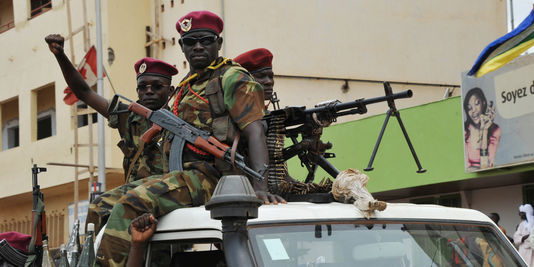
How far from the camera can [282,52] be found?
19734mm

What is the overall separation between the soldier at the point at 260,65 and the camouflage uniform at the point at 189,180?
0.81 metres

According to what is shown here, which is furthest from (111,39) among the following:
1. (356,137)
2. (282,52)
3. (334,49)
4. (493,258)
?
(493,258)

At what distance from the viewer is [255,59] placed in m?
5.32

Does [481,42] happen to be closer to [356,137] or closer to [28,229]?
[356,137]

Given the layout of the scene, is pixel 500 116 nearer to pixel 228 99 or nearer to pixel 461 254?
pixel 228 99

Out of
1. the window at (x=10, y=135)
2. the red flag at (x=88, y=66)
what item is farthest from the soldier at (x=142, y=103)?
the window at (x=10, y=135)

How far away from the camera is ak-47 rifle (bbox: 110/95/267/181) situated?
13.5 ft

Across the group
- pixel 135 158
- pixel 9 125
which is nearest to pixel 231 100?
pixel 135 158

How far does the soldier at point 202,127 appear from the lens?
3.81 m

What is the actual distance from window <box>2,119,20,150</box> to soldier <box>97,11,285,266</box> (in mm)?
21020

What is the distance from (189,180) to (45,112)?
19.6 meters

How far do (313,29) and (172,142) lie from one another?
16.1 metres

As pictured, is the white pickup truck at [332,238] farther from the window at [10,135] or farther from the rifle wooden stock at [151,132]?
the window at [10,135]

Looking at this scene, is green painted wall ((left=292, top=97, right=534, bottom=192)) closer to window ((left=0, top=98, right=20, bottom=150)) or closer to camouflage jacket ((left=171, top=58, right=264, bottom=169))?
camouflage jacket ((left=171, top=58, right=264, bottom=169))
